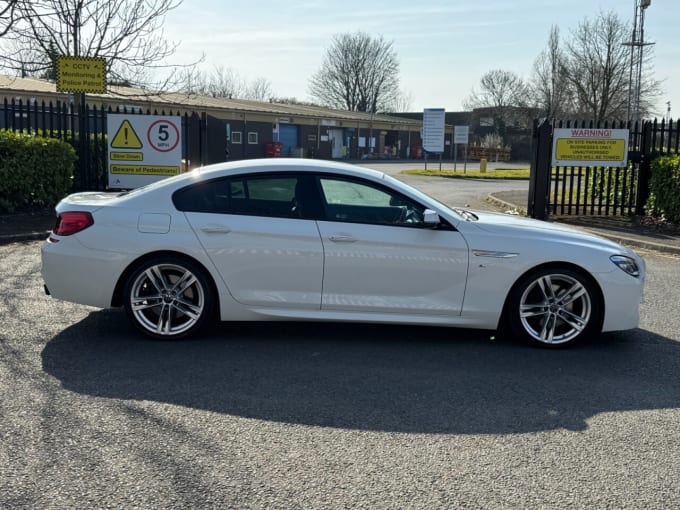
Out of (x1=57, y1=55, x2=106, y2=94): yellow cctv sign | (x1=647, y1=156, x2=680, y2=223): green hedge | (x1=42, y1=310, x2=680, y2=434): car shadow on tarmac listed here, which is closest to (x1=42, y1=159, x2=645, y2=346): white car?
(x1=42, y1=310, x2=680, y2=434): car shadow on tarmac

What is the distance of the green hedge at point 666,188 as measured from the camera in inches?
494

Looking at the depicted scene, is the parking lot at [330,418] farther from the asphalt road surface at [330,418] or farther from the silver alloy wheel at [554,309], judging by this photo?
the silver alloy wheel at [554,309]

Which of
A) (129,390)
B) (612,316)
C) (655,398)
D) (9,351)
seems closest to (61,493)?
(129,390)

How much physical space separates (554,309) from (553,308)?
0.01m

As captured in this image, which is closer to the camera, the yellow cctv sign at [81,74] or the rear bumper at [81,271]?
the rear bumper at [81,271]

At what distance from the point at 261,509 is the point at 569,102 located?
172 feet

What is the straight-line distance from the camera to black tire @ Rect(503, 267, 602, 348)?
5523 mm

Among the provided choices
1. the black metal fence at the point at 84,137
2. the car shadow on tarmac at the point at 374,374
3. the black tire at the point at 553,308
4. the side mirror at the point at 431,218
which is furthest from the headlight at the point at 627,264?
the black metal fence at the point at 84,137

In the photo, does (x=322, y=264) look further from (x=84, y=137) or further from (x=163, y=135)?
(x=84, y=137)

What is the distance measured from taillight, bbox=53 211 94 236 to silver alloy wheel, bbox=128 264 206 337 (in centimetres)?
61

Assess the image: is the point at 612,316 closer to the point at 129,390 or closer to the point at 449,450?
the point at 449,450

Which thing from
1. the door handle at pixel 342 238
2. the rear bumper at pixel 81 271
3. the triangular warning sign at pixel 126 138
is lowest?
the rear bumper at pixel 81 271

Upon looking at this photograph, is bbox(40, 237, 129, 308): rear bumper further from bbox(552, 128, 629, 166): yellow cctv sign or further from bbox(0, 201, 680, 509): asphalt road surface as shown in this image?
bbox(552, 128, 629, 166): yellow cctv sign

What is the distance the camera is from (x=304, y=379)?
4762mm
